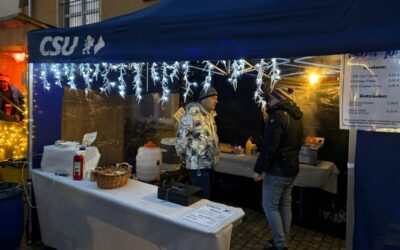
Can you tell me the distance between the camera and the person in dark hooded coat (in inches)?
117

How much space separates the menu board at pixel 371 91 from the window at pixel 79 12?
7.02 metres

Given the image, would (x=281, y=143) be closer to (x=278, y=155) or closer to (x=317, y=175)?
(x=278, y=155)

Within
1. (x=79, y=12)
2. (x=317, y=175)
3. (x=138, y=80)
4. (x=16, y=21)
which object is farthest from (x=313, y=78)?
(x=79, y=12)

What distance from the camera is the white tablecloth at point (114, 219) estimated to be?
1.96 metres

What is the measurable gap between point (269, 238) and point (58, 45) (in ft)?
10.4

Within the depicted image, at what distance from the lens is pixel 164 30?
2096mm

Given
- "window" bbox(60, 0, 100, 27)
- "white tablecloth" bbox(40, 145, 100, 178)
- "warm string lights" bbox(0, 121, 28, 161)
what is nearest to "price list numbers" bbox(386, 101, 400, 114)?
"white tablecloth" bbox(40, 145, 100, 178)

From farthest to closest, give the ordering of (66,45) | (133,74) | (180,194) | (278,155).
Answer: (133,74), (278,155), (66,45), (180,194)

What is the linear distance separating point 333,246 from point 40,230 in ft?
10.8

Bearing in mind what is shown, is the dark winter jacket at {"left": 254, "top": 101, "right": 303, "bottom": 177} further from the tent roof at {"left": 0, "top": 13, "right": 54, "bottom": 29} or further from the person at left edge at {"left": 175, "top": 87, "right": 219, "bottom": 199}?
the tent roof at {"left": 0, "top": 13, "right": 54, "bottom": 29}

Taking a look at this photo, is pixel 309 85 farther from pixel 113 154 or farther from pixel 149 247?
pixel 149 247

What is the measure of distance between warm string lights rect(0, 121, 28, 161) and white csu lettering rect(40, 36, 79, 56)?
8.51 ft

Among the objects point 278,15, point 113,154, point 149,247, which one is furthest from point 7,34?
point 278,15

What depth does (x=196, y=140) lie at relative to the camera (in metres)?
3.22
